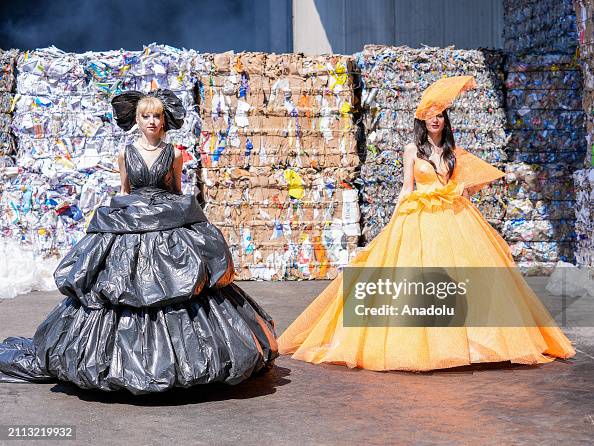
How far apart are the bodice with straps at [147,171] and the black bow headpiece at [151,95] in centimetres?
34

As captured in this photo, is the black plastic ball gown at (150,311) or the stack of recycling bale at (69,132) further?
the stack of recycling bale at (69,132)

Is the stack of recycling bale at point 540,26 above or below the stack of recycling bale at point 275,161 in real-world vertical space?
above

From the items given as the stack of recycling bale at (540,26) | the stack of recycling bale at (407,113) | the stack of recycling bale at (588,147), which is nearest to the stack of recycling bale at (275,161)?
the stack of recycling bale at (407,113)

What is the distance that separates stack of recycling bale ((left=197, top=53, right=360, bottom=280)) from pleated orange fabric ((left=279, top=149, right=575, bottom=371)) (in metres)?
3.87

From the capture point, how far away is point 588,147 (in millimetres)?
9531

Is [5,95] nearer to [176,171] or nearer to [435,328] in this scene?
[176,171]

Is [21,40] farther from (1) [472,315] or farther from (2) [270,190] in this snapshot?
(1) [472,315]

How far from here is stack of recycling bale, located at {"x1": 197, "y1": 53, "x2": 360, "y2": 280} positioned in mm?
10391

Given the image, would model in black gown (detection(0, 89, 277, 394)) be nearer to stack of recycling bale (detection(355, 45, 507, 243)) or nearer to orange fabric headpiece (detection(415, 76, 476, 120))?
orange fabric headpiece (detection(415, 76, 476, 120))

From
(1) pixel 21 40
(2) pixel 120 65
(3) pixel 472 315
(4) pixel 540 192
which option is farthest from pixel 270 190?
(1) pixel 21 40

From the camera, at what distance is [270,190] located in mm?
10414

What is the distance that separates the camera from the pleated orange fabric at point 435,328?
5.73 m

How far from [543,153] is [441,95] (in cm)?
473

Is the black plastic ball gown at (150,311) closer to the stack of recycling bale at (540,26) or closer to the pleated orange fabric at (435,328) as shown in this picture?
the pleated orange fabric at (435,328)
